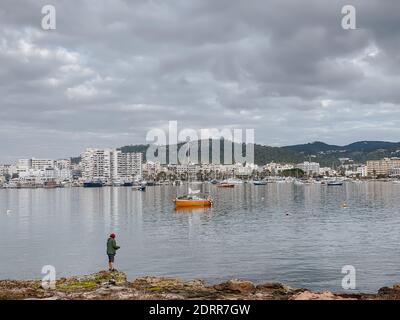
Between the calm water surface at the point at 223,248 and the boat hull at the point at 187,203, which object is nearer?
the calm water surface at the point at 223,248

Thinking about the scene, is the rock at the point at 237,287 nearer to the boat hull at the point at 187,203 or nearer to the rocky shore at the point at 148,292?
the rocky shore at the point at 148,292

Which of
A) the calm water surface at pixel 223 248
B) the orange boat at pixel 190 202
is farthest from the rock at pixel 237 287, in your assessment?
the orange boat at pixel 190 202

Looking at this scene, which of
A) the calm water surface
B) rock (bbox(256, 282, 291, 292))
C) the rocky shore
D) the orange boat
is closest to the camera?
the rocky shore

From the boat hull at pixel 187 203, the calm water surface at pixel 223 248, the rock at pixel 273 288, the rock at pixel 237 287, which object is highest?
the rock at pixel 237 287

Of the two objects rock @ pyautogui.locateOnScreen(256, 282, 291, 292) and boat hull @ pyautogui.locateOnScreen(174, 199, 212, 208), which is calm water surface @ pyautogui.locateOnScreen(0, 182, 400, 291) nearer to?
rock @ pyautogui.locateOnScreen(256, 282, 291, 292)

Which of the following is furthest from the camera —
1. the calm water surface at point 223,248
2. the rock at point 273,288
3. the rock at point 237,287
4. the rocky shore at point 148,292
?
the calm water surface at point 223,248

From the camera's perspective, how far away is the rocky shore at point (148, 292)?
68.8 ft

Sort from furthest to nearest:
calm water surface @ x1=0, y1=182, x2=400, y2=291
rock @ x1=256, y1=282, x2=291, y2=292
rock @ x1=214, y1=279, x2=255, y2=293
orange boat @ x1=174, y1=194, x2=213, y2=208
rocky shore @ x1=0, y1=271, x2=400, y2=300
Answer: orange boat @ x1=174, y1=194, x2=213, y2=208, calm water surface @ x1=0, y1=182, x2=400, y2=291, rock @ x1=256, y1=282, x2=291, y2=292, rock @ x1=214, y1=279, x2=255, y2=293, rocky shore @ x1=0, y1=271, x2=400, y2=300

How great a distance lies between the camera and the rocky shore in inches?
826

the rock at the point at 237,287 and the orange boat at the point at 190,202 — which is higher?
the rock at the point at 237,287

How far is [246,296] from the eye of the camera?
70.6ft

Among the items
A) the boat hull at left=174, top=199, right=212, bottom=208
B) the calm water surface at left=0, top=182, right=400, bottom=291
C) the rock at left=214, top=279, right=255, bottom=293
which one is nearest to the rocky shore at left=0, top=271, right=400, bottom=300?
the rock at left=214, top=279, right=255, bottom=293

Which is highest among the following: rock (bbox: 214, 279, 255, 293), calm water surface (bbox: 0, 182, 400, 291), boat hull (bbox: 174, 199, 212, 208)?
rock (bbox: 214, 279, 255, 293)

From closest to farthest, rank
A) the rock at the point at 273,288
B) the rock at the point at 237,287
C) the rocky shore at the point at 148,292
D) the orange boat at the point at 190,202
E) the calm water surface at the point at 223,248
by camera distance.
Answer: the rocky shore at the point at 148,292, the rock at the point at 237,287, the rock at the point at 273,288, the calm water surface at the point at 223,248, the orange boat at the point at 190,202
